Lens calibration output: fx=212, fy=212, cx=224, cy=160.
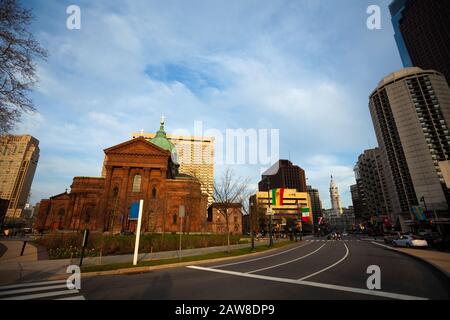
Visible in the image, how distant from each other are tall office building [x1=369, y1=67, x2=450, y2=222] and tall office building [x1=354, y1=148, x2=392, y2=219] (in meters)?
21.8

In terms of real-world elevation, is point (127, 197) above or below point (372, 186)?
below

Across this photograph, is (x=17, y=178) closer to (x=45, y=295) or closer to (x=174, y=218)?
(x=174, y=218)

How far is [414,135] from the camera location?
79.0 meters

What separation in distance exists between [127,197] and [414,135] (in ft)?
A: 325

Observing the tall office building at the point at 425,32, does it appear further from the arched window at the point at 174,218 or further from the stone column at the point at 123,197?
the stone column at the point at 123,197

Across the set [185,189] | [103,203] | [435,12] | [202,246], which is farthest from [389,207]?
[103,203]

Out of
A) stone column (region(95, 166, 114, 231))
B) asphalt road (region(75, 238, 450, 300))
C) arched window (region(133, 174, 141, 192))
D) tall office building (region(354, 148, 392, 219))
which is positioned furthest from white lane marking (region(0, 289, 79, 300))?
tall office building (region(354, 148, 392, 219))

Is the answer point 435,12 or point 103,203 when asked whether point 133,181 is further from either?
point 435,12

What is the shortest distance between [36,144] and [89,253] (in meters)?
32.9

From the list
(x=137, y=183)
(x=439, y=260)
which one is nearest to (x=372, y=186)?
(x=137, y=183)

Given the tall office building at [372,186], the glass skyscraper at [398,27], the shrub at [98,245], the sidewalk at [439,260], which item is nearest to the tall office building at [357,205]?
the tall office building at [372,186]

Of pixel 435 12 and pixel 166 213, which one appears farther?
pixel 435 12

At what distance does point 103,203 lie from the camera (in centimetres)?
4453
